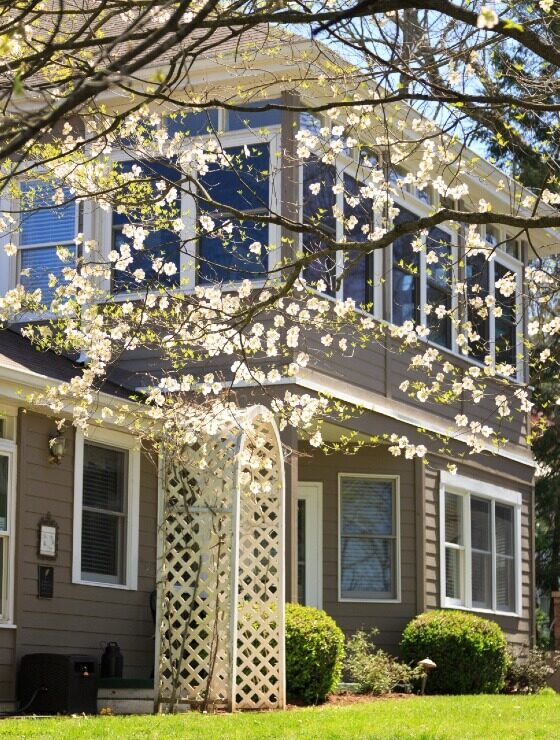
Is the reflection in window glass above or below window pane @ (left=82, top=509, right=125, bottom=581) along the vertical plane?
above

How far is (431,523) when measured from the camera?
51.0 ft

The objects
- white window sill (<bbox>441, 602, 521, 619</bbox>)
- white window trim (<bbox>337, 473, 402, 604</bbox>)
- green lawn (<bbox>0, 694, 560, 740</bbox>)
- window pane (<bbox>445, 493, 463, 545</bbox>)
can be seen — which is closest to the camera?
green lawn (<bbox>0, 694, 560, 740</bbox>)

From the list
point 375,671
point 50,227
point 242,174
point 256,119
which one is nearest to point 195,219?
point 242,174

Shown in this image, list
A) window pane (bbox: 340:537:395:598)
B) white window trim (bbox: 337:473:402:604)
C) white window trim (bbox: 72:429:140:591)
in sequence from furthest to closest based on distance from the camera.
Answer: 1. window pane (bbox: 340:537:395:598)
2. white window trim (bbox: 337:473:402:604)
3. white window trim (bbox: 72:429:140:591)

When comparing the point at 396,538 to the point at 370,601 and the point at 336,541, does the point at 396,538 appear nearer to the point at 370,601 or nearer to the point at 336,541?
the point at 336,541

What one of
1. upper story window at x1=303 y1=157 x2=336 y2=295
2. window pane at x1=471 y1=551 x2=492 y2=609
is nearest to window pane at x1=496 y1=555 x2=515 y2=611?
window pane at x1=471 y1=551 x2=492 y2=609

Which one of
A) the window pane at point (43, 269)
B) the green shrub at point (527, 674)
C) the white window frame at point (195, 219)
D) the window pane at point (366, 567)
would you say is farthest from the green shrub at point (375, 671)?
the window pane at point (43, 269)

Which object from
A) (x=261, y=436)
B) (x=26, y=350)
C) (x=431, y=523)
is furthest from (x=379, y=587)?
(x=26, y=350)

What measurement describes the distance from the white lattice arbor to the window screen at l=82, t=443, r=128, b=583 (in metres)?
0.87

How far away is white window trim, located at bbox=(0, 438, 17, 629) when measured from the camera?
35.3ft

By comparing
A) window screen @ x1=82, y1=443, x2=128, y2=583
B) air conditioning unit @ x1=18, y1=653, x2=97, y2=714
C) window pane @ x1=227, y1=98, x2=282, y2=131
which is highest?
window pane @ x1=227, y1=98, x2=282, y2=131

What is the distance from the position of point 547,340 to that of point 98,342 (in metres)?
15.5

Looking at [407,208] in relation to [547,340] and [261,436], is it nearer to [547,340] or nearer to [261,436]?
[261,436]

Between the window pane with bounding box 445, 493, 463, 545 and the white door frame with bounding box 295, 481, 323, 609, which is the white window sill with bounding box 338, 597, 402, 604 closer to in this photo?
the white door frame with bounding box 295, 481, 323, 609
